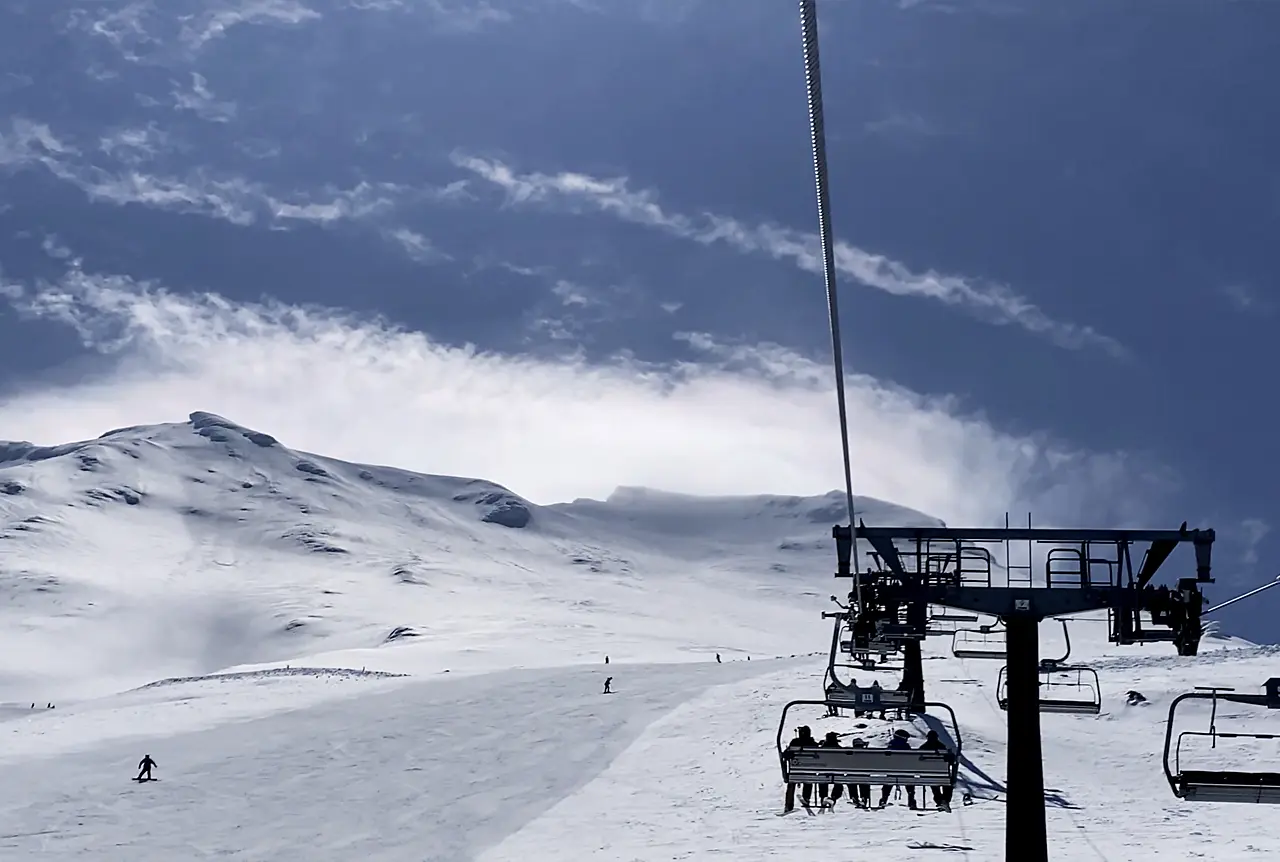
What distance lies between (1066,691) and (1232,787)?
1335 inches

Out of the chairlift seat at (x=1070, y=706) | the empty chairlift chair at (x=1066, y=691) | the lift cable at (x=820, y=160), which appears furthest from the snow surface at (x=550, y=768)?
the lift cable at (x=820, y=160)

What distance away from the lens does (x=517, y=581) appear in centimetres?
19962

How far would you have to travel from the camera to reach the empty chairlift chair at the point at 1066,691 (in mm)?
21953

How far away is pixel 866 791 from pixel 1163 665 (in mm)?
25564

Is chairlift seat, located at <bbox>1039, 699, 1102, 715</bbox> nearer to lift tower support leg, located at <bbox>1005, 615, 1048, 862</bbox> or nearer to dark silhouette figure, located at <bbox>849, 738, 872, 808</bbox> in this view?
dark silhouette figure, located at <bbox>849, 738, 872, 808</bbox>

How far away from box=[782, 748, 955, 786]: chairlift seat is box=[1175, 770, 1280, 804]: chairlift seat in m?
3.64

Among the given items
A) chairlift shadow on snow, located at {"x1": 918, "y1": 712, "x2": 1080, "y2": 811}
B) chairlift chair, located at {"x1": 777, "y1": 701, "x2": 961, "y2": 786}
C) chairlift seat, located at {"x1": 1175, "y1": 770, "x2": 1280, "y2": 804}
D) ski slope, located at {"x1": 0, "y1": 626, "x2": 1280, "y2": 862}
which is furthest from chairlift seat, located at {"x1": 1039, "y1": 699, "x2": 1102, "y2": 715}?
chairlift seat, located at {"x1": 1175, "y1": 770, "x2": 1280, "y2": 804}

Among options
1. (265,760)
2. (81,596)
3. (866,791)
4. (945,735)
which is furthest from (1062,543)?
(81,596)

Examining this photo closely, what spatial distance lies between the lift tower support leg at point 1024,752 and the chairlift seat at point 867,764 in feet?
3.10

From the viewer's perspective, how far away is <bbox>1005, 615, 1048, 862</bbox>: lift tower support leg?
1705 centimetres

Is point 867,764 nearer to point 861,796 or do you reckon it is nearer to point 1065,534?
point 1065,534

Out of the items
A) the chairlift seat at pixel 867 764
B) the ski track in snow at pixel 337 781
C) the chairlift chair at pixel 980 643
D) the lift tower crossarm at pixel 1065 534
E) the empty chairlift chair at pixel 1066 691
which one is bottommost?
the ski track in snow at pixel 337 781

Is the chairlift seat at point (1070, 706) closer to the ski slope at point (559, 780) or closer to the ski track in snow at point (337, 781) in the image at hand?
the ski slope at point (559, 780)

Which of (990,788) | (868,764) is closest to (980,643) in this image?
(990,788)
